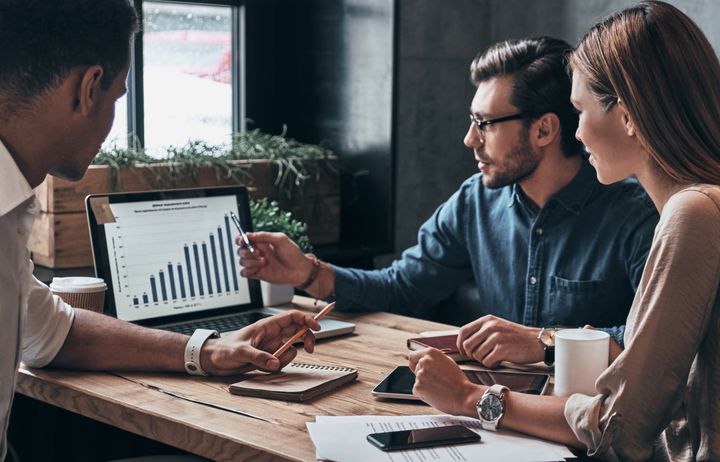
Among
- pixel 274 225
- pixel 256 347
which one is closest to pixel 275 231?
pixel 274 225

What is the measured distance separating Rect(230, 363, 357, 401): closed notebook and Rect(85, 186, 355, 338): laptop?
309 mm

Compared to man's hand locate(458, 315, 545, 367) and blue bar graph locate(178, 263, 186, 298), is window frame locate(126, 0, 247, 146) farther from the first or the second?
man's hand locate(458, 315, 545, 367)

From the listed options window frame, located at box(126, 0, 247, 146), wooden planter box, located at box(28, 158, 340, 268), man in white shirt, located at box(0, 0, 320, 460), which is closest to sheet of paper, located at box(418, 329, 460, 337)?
man in white shirt, located at box(0, 0, 320, 460)

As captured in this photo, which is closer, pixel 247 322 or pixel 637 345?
pixel 637 345

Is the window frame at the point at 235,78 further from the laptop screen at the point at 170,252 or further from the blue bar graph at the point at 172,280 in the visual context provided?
the blue bar graph at the point at 172,280

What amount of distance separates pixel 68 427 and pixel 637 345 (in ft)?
5.13

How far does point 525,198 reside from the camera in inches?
104

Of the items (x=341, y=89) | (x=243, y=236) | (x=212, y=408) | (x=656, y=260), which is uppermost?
(x=341, y=89)

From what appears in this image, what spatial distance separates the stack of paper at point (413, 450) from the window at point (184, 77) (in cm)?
183

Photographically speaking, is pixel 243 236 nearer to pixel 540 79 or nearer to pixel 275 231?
pixel 275 231

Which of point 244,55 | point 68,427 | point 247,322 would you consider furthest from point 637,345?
point 244,55

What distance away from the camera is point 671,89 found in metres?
1.63

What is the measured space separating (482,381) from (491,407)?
252 millimetres

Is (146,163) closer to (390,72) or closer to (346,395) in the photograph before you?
(390,72)
